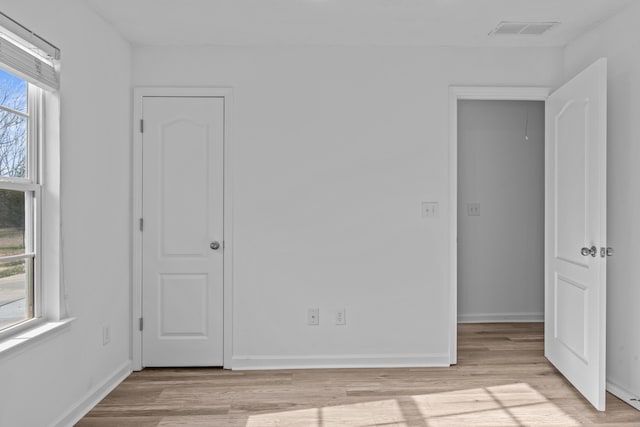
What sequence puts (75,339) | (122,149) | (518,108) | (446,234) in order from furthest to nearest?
(518,108)
(446,234)
(122,149)
(75,339)

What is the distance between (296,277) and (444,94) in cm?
176

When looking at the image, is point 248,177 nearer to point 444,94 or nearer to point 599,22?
point 444,94

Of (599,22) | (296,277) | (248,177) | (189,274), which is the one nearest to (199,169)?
(248,177)

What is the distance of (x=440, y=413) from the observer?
9.47 feet

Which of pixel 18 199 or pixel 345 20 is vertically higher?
pixel 345 20

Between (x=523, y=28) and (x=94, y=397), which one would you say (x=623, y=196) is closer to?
(x=523, y=28)

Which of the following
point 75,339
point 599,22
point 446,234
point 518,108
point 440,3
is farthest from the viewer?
point 518,108

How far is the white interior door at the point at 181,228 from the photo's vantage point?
367cm

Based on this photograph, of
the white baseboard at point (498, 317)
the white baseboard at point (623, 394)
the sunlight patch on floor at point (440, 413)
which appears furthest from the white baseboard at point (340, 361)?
the white baseboard at point (498, 317)

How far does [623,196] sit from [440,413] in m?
1.75

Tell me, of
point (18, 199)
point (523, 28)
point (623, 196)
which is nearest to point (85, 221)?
point (18, 199)

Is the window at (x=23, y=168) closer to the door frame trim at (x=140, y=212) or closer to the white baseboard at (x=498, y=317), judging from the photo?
the door frame trim at (x=140, y=212)

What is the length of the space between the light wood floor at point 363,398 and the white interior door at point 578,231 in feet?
0.64

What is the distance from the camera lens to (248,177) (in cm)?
Answer: 369
